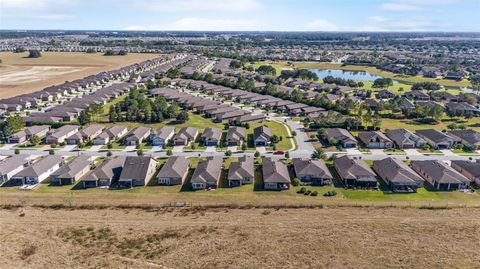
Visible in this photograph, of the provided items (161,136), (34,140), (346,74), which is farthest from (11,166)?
Result: (346,74)

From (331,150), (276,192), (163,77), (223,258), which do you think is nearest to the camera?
(223,258)

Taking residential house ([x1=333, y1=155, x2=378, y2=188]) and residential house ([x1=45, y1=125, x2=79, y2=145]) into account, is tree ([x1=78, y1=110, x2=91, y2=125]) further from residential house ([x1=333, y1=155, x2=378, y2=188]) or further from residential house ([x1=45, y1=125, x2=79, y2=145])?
residential house ([x1=333, y1=155, x2=378, y2=188])

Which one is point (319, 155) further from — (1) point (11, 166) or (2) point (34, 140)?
(2) point (34, 140)

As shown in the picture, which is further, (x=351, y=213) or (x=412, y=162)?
(x=412, y=162)

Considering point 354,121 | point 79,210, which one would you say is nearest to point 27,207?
point 79,210

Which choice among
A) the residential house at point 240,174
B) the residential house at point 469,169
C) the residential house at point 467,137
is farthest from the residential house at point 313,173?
the residential house at point 467,137

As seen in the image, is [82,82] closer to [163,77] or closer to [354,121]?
[163,77]
